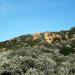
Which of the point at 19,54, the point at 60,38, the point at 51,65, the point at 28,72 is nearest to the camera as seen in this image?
the point at 28,72

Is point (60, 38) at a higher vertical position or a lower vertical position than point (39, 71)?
higher

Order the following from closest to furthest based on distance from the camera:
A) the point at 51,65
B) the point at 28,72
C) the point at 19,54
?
the point at 28,72 < the point at 51,65 < the point at 19,54

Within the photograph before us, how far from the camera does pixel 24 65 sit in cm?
1692

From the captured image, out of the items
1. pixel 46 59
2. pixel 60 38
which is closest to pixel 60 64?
pixel 46 59

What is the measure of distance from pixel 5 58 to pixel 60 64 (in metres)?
3.17

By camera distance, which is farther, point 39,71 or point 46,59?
point 46,59

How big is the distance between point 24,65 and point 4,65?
106 centimetres

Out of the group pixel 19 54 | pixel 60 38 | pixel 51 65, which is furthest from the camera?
pixel 60 38

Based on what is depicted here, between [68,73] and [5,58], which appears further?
[5,58]

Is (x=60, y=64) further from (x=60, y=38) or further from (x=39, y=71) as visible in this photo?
(x=60, y=38)

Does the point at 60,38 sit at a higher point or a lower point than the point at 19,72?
higher

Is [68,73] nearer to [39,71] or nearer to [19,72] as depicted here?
[39,71]

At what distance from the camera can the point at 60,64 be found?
1852 cm

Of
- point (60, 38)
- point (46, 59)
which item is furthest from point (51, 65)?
point (60, 38)
